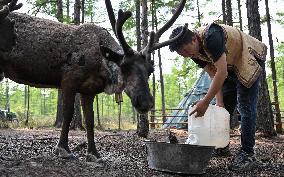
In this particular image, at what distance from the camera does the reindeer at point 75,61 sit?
197 inches

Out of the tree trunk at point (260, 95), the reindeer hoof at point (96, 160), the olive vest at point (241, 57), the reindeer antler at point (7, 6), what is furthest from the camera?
the tree trunk at point (260, 95)

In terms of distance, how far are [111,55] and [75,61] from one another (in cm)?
52

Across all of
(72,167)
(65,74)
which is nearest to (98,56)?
(65,74)

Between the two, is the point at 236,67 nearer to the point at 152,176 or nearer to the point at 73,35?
the point at 152,176

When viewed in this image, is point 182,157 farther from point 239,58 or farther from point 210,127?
point 239,58

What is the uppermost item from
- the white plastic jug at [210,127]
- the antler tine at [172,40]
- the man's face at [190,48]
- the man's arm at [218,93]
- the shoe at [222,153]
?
the antler tine at [172,40]

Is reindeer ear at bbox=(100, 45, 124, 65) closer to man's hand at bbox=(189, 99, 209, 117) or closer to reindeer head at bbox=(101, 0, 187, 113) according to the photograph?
reindeer head at bbox=(101, 0, 187, 113)

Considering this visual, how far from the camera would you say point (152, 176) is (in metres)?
4.10

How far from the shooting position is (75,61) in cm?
513

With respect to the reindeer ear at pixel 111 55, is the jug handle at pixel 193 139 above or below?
below

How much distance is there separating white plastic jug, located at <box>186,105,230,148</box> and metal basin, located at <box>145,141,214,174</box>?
1.29ft

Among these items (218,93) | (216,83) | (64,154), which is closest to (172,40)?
(216,83)

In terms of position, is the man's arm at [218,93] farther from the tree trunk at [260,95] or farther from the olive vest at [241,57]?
the tree trunk at [260,95]

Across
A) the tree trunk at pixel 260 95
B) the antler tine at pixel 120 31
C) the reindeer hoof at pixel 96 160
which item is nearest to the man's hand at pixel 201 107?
the antler tine at pixel 120 31
